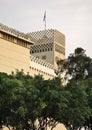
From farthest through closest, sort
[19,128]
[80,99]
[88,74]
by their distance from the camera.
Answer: [88,74]
[80,99]
[19,128]

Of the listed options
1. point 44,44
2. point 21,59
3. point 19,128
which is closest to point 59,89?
point 19,128

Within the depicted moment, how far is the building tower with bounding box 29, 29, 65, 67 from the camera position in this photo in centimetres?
11631

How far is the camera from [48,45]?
11712 cm

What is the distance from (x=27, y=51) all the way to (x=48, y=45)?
33.0 meters

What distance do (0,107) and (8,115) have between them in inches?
63.0

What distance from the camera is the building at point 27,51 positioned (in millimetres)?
76875

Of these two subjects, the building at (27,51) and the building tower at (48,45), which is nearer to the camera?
the building at (27,51)

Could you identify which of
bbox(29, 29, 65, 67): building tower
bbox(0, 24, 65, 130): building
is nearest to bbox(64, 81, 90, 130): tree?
bbox(0, 24, 65, 130): building

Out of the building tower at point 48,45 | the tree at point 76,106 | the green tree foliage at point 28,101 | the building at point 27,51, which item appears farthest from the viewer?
the building tower at point 48,45

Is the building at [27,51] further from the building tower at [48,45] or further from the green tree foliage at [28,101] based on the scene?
the green tree foliage at [28,101]

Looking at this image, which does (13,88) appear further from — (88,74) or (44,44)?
(44,44)

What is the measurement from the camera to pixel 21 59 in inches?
3221

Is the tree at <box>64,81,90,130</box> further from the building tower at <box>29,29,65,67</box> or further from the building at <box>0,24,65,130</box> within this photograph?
the building tower at <box>29,29,65,67</box>

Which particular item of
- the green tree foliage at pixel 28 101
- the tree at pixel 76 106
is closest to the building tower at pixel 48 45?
the tree at pixel 76 106
